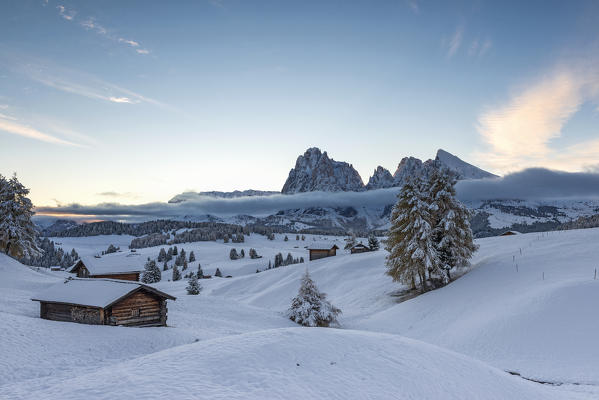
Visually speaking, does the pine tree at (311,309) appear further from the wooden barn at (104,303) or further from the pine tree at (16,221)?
the pine tree at (16,221)

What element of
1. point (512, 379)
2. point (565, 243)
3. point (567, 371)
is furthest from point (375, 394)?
point (565, 243)

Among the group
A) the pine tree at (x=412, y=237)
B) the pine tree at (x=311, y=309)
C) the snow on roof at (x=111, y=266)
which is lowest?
the pine tree at (x=311, y=309)

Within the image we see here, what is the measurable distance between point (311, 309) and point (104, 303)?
2043 cm

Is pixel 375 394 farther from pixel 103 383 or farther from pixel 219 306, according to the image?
pixel 219 306

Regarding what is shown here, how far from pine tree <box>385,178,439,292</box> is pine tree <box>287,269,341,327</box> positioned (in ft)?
33.3

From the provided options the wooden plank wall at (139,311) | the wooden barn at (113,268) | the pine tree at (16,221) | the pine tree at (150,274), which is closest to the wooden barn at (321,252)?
the pine tree at (150,274)

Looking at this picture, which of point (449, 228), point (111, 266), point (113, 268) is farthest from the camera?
point (111, 266)

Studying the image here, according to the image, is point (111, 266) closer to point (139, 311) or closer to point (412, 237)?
point (139, 311)

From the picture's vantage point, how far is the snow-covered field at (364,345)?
384 inches

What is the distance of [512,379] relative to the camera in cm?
1284

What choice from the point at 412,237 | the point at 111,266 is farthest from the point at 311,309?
the point at 111,266

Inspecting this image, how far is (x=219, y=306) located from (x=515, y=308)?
1247 inches

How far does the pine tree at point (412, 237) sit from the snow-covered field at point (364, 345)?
11.3 ft

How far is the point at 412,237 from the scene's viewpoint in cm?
3962
